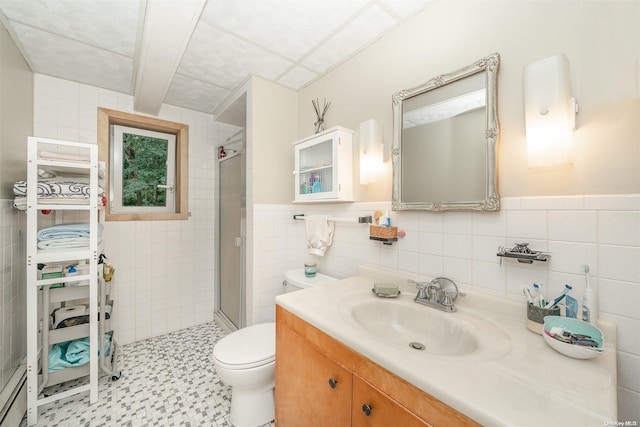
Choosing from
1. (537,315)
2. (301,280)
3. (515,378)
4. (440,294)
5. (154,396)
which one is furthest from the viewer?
(301,280)

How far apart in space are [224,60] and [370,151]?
1.19 m

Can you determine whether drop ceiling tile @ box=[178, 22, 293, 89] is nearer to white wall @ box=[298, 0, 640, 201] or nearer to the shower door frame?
the shower door frame

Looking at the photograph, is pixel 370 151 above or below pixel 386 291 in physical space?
above

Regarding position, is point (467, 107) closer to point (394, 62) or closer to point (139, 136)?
point (394, 62)

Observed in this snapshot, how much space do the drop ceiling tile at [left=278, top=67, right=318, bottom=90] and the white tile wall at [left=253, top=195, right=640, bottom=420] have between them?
1.05 meters

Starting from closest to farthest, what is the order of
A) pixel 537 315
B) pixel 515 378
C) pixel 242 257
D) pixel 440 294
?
pixel 515 378
pixel 537 315
pixel 440 294
pixel 242 257

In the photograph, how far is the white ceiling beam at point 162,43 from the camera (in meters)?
1.21

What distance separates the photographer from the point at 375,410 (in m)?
0.70

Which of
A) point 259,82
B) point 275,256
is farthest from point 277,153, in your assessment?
point 275,256

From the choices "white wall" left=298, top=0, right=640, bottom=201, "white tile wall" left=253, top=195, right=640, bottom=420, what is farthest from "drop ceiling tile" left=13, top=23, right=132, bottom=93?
"white tile wall" left=253, top=195, right=640, bottom=420

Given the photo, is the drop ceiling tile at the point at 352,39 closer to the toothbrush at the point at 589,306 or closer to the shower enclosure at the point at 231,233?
the shower enclosure at the point at 231,233

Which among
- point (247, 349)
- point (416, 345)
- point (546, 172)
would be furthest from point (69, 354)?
point (546, 172)

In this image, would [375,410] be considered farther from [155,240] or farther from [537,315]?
[155,240]

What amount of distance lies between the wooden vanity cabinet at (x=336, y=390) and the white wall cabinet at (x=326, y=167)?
2.63 feet
